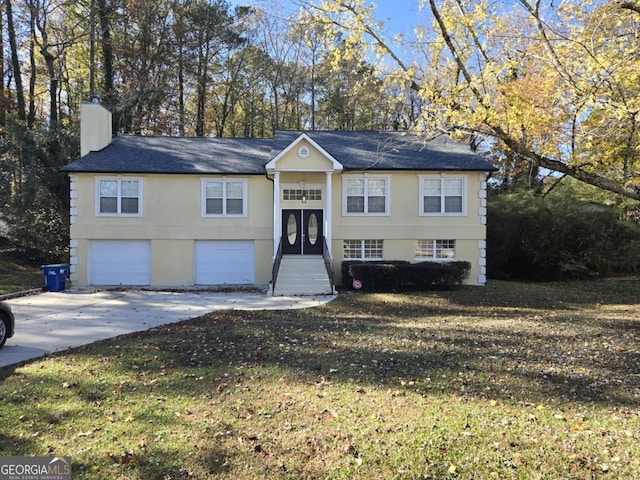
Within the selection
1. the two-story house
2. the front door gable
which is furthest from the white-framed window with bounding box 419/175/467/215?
the front door gable

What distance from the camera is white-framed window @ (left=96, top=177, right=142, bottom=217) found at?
16797 millimetres

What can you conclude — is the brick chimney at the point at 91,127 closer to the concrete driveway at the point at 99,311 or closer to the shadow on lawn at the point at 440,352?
the concrete driveway at the point at 99,311

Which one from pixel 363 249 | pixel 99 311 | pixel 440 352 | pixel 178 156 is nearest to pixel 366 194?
pixel 363 249

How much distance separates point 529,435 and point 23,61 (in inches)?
1368

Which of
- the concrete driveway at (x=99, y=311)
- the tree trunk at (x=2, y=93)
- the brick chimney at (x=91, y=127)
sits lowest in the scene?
the concrete driveway at (x=99, y=311)

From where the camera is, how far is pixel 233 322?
366 inches

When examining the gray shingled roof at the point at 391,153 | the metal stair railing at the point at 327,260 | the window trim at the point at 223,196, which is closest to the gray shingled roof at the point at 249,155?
the gray shingled roof at the point at 391,153

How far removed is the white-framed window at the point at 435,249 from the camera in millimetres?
17234

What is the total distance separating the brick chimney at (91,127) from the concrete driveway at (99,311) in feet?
20.3

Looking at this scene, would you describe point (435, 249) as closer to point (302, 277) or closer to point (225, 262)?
point (302, 277)

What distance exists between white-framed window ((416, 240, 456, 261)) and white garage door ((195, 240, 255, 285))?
6754 millimetres

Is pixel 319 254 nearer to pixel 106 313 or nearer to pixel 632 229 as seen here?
pixel 106 313

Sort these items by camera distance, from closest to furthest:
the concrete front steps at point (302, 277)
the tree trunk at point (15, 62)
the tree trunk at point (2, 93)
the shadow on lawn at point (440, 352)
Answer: the shadow on lawn at point (440, 352), the concrete front steps at point (302, 277), the tree trunk at point (2, 93), the tree trunk at point (15, 62)

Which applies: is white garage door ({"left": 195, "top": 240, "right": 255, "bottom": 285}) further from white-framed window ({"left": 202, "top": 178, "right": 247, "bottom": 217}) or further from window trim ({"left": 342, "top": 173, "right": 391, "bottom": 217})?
window trim ({"left": 342, "top": 173, "right": 391, "bottom": 217})
